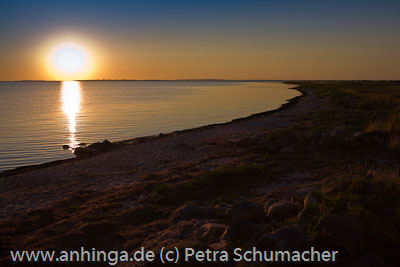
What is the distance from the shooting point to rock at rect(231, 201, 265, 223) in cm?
780

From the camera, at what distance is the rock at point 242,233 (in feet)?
22.2

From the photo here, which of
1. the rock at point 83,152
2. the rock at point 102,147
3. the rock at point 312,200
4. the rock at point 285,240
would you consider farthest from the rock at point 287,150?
the rock at point 83,152

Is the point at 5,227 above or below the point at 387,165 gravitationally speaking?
below

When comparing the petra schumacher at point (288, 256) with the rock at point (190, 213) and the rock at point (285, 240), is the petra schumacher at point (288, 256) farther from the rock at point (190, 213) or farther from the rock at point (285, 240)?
the rock at point (190, 213)

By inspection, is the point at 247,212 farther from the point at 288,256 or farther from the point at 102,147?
the point at 102,147

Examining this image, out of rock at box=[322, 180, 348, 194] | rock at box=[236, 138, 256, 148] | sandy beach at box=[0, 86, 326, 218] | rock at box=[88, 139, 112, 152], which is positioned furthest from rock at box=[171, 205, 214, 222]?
rock at box=[88, 139, 112, 152]

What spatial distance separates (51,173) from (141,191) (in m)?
7.11

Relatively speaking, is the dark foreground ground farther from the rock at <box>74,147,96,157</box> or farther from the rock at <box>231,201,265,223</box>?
the rock at <box>74,147,96,157</box>

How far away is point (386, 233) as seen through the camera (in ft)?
20.9

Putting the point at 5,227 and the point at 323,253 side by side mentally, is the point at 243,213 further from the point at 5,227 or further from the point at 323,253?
the point at 5,227

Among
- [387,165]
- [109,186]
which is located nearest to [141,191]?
[109,186]

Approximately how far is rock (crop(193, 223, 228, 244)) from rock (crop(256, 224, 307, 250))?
4.32ft

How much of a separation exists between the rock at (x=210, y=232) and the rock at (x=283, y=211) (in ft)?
3.83

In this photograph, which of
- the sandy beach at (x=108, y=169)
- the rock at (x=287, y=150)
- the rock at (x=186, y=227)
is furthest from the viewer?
the rock at (x=287, y=150)
